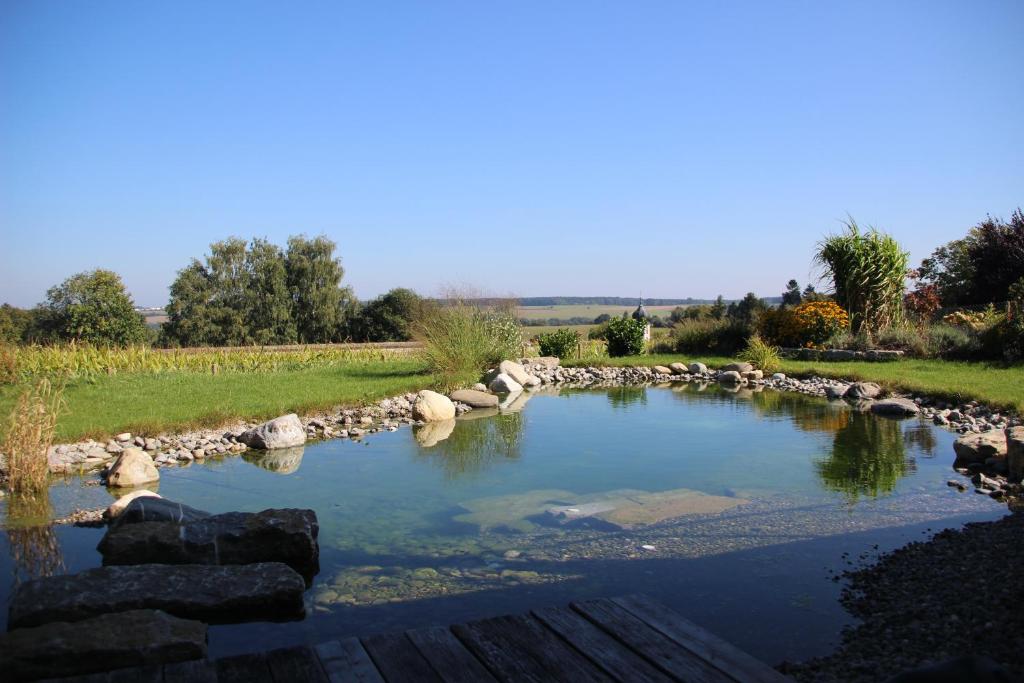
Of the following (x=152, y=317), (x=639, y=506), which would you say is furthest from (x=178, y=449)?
(x=152, y=317)

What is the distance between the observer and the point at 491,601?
4285 millimetres

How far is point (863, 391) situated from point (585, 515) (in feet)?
26.5

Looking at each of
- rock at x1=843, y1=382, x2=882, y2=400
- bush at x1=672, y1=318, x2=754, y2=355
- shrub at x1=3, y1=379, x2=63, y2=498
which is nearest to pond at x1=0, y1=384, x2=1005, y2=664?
shrub at x1=3, y1=379, x2=63, y2=498

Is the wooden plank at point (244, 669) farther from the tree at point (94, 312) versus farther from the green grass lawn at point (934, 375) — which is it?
the tree at point (94, 312)

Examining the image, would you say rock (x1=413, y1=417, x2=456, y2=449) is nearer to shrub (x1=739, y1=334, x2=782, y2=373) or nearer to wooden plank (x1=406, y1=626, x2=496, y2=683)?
wooden plank (x1=406, y1=626, x2=496, y2=683)

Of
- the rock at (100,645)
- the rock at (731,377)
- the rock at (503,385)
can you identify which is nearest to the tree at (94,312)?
the rock at (503,385)

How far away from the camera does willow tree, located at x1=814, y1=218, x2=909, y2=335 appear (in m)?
16.7

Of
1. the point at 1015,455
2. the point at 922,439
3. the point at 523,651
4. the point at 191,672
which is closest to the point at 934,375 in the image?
the point at 922,439

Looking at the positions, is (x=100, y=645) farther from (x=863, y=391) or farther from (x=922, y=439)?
(x=863, y=391)

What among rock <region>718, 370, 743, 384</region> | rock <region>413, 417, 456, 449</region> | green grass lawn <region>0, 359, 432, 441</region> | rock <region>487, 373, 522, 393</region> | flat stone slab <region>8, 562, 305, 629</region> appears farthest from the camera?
rock <region>718, 370, 743, 384</region>

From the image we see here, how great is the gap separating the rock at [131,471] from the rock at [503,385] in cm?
747

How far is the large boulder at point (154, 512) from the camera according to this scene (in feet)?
17.0

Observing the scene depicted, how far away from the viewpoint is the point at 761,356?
15.7 metres

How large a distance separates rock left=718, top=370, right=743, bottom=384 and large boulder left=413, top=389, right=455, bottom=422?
20.1 feet
